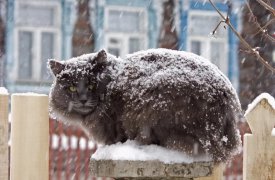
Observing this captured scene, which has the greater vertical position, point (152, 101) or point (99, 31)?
point (99, 31)

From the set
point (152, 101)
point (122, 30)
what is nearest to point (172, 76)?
point (152, 101)

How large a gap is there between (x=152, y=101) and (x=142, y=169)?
239 mm

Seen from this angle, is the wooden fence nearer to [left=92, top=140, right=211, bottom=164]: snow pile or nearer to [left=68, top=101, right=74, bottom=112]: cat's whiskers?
[left=68, top=101, right=74, bottom=112]: cat's whiskers

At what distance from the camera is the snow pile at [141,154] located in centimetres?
187

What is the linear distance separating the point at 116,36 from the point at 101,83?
938 centimetres

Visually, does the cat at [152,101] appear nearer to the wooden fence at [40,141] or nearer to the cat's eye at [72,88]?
the cat's eye at [72,88]

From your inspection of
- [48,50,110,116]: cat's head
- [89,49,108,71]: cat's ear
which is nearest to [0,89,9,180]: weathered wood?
[48,50,110,116]: cat's head

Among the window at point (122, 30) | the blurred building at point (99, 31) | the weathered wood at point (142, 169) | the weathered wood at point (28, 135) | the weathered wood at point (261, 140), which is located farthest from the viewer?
the window at point (122, 30)

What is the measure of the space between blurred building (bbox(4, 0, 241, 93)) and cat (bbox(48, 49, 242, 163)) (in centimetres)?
843

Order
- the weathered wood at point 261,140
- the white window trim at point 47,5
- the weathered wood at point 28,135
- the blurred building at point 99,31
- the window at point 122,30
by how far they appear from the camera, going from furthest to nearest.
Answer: the window at point 122,30, the blurred building at point 99,31, the white window trim at point 47,5, the weathered wood at point 261,140, the weathered wood at point 28,135

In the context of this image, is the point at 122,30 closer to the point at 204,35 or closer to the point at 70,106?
the point at 204,35

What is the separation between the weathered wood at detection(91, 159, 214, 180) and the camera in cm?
Result: 185

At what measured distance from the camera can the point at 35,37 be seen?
425 inches

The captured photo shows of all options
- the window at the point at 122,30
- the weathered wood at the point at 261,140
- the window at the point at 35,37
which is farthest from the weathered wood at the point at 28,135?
the window at the point at 122,30
